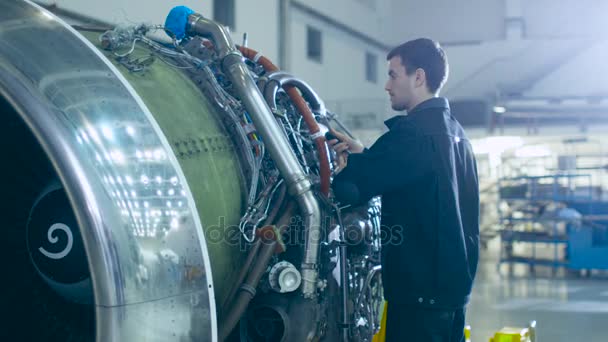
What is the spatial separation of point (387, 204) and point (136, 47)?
1.16 meters

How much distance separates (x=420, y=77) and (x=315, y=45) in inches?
622

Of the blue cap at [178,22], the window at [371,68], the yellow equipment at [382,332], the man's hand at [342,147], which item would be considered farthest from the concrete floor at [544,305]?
the window at [371,68]

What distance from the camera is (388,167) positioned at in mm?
2547

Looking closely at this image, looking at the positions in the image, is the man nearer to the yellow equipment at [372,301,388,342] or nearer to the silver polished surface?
the yellow equipment at [372,301,388,342]

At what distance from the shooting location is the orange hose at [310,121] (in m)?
2.87

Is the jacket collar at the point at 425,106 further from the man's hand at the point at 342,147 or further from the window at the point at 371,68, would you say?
the window at the point at 371,68

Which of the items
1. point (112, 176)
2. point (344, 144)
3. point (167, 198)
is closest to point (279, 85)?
point (344, 144)

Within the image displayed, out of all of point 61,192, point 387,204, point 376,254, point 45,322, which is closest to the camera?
point 61,192

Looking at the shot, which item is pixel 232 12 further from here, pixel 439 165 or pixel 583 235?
pixel 439 165

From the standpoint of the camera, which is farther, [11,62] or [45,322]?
[45,322]

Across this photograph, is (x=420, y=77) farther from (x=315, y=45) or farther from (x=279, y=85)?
(x=315, y=45)

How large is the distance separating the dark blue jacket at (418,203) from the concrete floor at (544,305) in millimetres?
3953

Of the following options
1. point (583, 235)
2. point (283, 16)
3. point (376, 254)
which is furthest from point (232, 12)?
point (376, 254)

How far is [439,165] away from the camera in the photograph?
2.58 m
